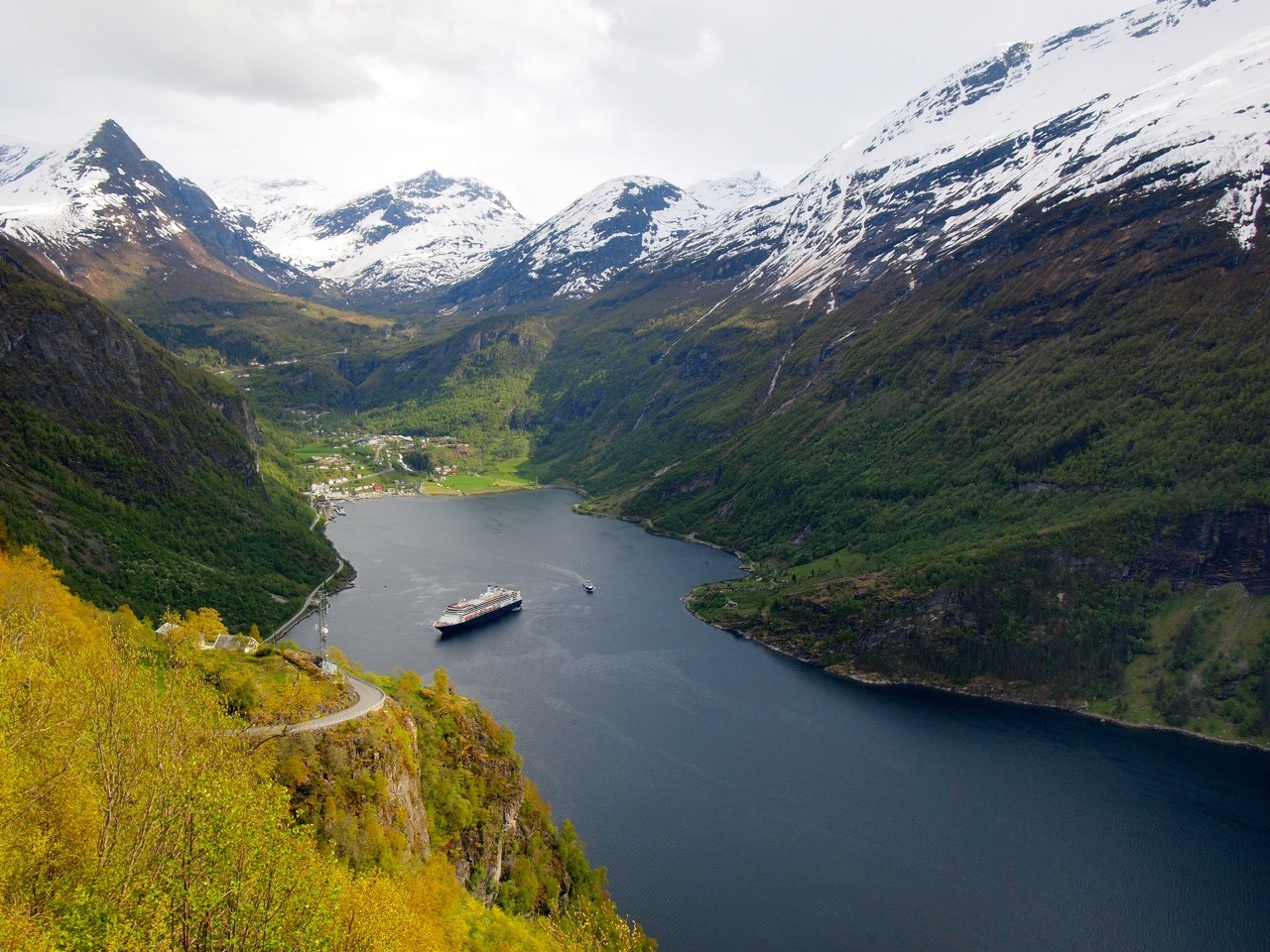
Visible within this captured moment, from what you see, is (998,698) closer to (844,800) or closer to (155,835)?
(844,800)

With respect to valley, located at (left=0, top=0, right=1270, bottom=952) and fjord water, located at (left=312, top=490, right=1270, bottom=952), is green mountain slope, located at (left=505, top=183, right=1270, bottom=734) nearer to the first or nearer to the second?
valley, located at (left=0, top=0, right=1270, bottom=952)

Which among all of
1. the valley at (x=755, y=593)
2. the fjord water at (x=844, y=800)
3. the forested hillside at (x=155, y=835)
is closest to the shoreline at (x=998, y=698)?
the valley at (x=755, y=593)

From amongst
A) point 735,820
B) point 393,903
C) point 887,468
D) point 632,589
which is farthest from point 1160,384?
point 393,903

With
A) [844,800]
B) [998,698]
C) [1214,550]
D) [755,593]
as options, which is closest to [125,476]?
[755,593]

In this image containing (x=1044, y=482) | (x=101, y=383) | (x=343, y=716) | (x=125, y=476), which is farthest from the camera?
(x=1044, y=482)

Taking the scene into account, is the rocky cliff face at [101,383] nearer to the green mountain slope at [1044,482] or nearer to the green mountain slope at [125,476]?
the green mountain slope at [125,476]

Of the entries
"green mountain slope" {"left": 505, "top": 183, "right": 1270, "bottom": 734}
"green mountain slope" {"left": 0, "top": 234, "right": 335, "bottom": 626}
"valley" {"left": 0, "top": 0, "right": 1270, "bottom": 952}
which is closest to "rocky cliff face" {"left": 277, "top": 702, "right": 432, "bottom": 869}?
"valley" {"left": 0, "top": 0, "right": 1270, "bottom": 952}

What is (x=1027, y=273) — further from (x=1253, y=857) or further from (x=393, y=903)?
(x=393, y=903)
